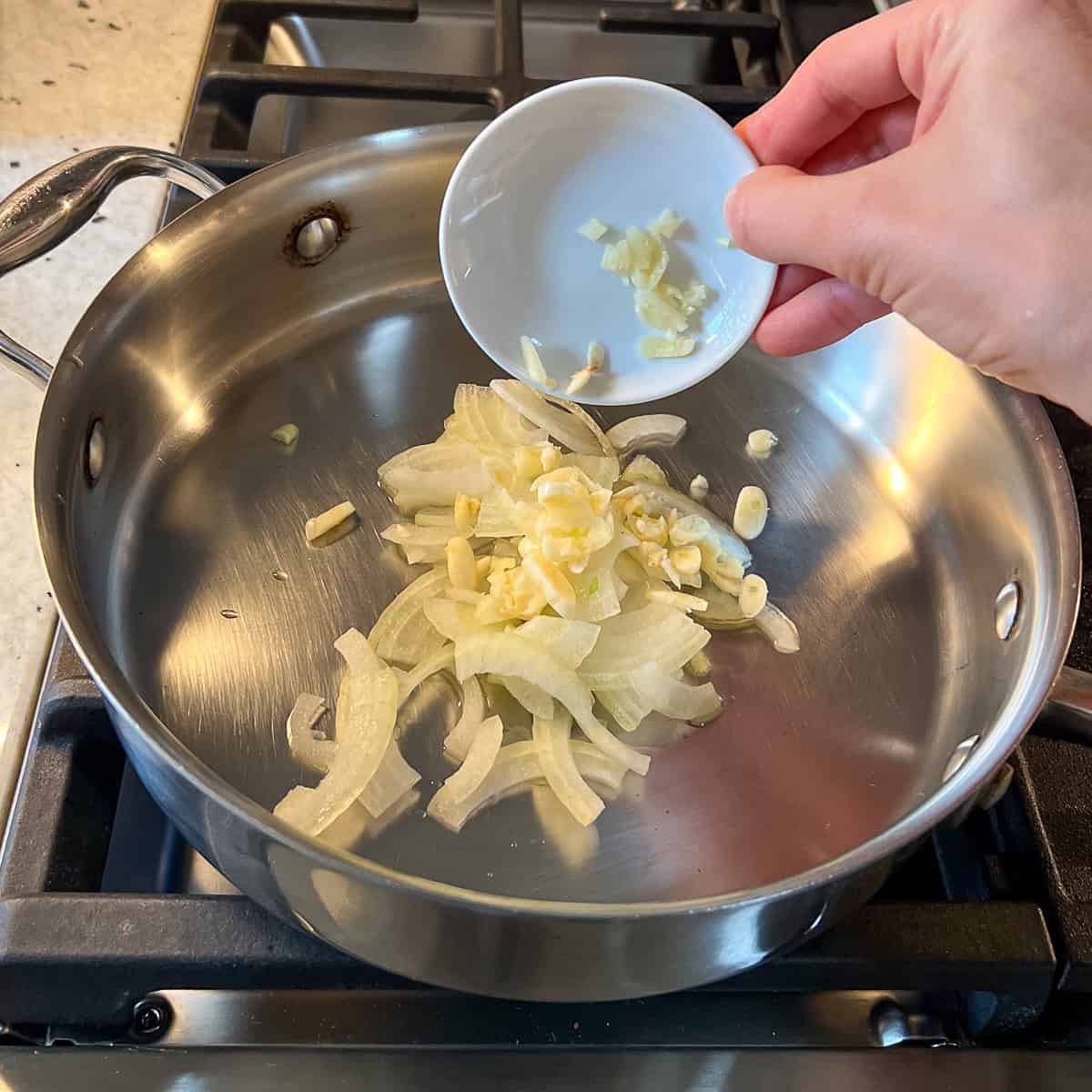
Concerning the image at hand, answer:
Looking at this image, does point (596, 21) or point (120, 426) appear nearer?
point (120, 426)

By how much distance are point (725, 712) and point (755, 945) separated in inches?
8.4

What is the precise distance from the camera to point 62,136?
3.39 ft

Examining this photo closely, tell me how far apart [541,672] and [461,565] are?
0.10 metres

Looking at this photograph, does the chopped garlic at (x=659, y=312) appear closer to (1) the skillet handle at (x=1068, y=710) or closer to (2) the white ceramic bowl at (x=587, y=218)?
(2) the white ceramic bowl at (x=587, y=218)

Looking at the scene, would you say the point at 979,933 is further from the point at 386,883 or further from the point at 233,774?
the point at 233,774

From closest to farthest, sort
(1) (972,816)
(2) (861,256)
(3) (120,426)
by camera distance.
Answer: (2) (861,256) → (1) (972,816) → (3) (120,426)

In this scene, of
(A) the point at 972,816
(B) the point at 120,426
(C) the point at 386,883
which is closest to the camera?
(C) the point at 386,883

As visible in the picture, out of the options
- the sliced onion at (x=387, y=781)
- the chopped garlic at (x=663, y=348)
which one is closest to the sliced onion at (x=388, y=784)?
the sliced onion at (x=387, y=781)

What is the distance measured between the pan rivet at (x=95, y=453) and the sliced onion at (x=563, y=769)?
0.34 m

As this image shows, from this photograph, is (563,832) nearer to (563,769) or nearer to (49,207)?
(563,769)

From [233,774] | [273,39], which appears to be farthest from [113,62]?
[233,774]

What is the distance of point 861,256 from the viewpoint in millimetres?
570

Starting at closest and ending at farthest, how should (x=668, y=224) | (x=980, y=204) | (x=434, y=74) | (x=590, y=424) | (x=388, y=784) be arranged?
(x=980, y=204)
(x=388, y=784)
(x=668, y=224)
(x=590, y=424)
(x=434, y=74)

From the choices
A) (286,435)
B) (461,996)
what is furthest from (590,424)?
(461,996)
